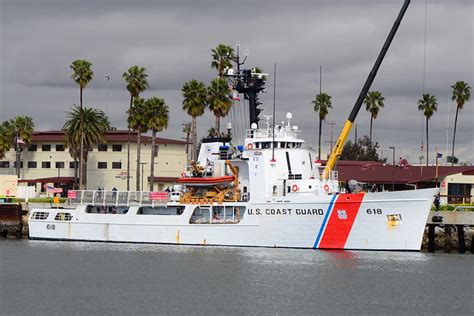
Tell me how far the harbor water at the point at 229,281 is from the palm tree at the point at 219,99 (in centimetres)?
2978

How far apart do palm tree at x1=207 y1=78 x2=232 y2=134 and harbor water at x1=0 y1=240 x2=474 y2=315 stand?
29.8m

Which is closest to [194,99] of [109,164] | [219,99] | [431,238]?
[219,99]

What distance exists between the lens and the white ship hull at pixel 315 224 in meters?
52.9

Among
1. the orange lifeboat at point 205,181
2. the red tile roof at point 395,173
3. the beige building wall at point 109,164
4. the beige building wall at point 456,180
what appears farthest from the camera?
the beige building wall at point 109,164

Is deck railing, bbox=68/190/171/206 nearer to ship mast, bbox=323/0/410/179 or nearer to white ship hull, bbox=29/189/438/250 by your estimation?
white ship hull, bbox=29/189/438/250

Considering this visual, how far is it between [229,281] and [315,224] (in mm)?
11197

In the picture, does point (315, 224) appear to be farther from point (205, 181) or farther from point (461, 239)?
point (461, 239)

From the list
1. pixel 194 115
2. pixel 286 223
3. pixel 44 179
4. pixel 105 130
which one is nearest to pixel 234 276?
pixel 286 223

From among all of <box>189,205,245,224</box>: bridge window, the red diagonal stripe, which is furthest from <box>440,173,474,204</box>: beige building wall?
<box>189,205,245,224</box>: bridge window

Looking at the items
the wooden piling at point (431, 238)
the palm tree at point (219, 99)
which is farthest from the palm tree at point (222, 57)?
the wooden piling at point (431, 238)

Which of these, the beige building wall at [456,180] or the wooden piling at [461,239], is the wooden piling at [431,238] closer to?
the wooden piling at [461,239]

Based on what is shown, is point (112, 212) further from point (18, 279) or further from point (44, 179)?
point (44, 179)

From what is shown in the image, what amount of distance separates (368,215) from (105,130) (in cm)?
4532

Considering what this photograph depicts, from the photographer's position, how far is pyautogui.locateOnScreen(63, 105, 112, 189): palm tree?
299 feet
